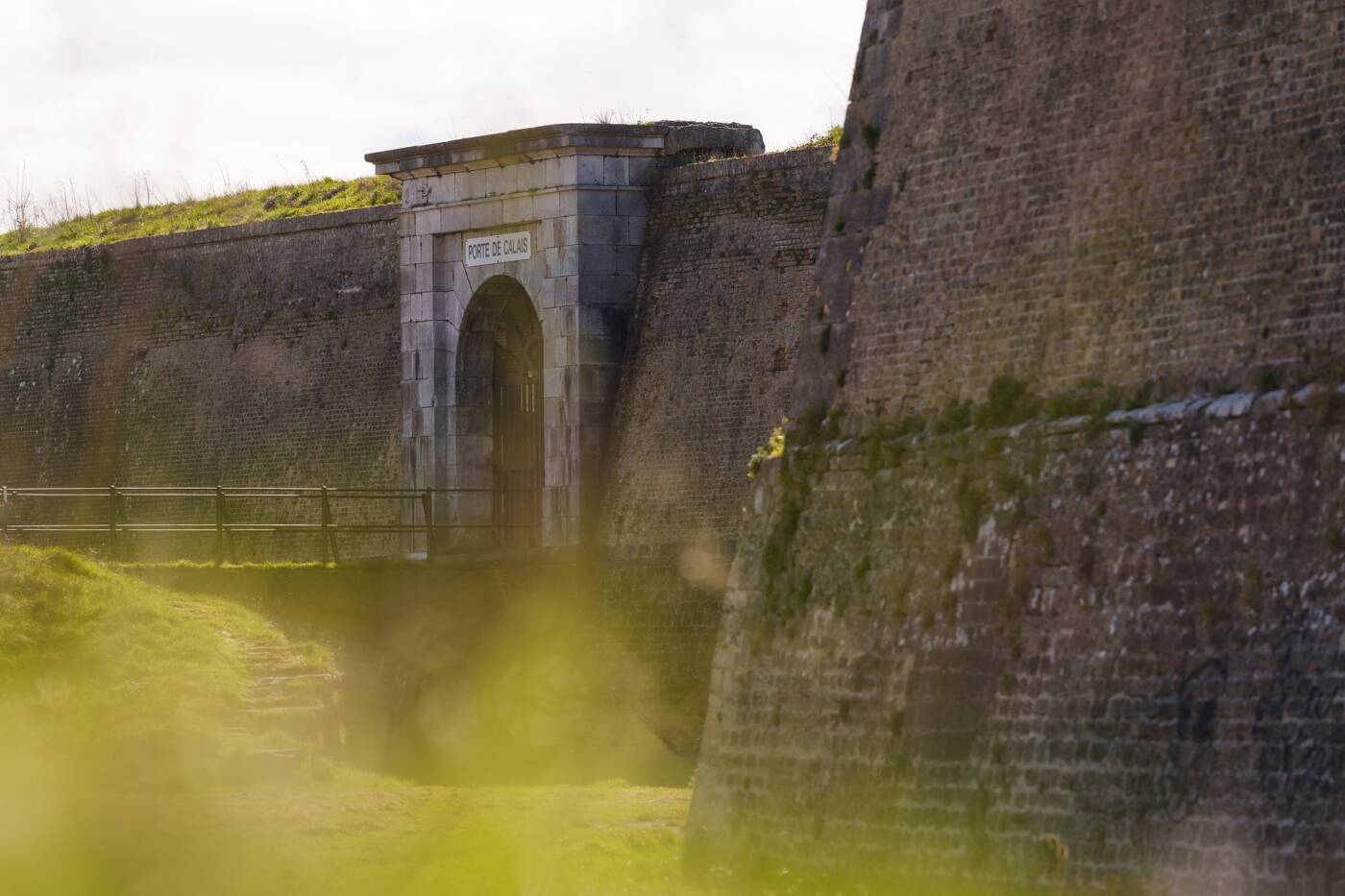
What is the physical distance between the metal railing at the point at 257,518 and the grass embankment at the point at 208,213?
14.1 ft

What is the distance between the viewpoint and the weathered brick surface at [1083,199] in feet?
53.1

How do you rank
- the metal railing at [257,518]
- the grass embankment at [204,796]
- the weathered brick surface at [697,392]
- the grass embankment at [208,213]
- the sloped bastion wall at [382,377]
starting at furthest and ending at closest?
the grass embankment at [208,213], the metal railing at [257,518], the sloped bastion wall at [382,377], the weathered brick surface at [697,392], the grass embankment at [204,796]

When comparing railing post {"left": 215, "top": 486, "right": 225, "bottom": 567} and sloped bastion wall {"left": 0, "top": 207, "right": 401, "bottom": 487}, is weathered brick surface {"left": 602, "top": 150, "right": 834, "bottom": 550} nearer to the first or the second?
railing post {"left": 215, "top": 486, "right": 225, "bottom": 567}

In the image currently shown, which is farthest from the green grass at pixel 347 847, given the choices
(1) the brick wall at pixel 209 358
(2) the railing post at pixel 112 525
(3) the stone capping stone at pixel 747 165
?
(1) the brick wall at pixel 209 358

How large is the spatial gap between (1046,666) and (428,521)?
579 inches

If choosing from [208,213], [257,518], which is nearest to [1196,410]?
[257,518]

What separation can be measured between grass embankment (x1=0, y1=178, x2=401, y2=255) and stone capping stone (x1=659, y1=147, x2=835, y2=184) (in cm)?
757

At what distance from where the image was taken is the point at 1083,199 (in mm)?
18000

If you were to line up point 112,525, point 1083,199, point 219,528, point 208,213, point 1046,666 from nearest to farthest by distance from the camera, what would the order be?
point 1046,666, point 1083,199, point 219,528, point 112,525, point 208,213

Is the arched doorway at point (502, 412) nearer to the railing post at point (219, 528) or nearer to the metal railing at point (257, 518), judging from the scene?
the metal railing at point (257, 518)

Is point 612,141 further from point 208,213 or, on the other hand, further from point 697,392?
point 208,213

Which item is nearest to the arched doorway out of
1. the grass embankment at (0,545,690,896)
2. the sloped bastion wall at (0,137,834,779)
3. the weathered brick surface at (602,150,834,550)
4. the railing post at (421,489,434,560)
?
the railing post at (421,489,434,560)

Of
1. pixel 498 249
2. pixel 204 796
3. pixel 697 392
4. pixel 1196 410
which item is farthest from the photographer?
pixel 498 249

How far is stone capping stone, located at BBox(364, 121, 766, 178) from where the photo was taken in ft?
98.7
